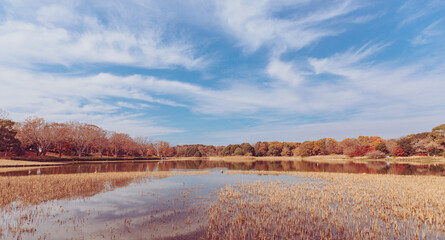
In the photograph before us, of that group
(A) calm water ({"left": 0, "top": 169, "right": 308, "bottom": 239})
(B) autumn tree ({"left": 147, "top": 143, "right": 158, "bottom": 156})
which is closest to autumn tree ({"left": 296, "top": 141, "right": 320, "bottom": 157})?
(B) autumn tree ({"left": 147, "top": 143, "right": 158, "bottom": 156})

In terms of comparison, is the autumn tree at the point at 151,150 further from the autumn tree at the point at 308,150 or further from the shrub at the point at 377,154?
the shrub at the point at 377,154

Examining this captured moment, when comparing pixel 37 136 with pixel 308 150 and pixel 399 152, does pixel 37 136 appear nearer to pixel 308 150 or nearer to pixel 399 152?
pixel 308 150

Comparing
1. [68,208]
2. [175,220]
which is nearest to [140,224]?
[175,220]

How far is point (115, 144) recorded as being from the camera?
102 m

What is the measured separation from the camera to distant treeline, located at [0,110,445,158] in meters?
72.0

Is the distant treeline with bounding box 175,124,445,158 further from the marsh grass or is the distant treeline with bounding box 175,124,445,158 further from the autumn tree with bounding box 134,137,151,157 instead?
the marsh grass

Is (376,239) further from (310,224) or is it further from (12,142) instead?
(12,142)

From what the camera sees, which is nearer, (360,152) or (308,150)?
(360,152)

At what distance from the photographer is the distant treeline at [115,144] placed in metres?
72.0

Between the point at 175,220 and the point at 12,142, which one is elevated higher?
the point at 12,142

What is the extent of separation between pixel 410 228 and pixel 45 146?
325 ft

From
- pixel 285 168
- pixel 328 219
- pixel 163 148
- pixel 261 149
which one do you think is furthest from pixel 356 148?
pixel 163 148

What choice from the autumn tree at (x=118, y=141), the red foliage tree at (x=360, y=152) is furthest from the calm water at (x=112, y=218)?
the red foliage tree at (x=360, y=152)

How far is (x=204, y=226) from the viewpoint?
1141 centimetres
